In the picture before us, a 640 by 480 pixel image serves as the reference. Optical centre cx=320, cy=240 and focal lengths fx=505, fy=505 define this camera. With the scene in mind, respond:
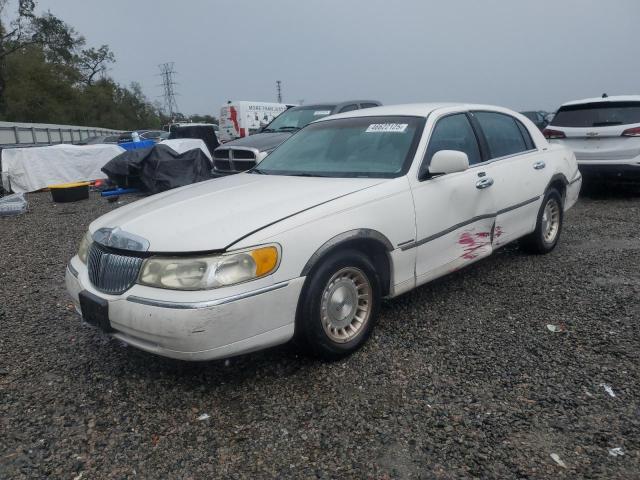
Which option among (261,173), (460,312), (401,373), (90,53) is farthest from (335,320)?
(90,53)

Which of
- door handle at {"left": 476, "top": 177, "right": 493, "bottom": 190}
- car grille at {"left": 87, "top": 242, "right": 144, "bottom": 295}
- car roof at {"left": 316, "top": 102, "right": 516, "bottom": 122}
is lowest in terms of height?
car grille at {"left": 87, "top": 242, "right": 144, "bottom": 295}

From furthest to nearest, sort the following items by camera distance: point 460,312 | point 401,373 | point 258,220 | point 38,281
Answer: point 38,281 < point 460,312 < point 401,373 < point 258,220

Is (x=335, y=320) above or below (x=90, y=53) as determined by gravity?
below

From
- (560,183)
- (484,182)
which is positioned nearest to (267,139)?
(560,183)

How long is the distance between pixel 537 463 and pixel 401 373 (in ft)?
3.05

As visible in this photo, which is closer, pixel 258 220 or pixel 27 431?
pixel 27 431

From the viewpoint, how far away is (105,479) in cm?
221

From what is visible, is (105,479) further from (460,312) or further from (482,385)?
(460,312)

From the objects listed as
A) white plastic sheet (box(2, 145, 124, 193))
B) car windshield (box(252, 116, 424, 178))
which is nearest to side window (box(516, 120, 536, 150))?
car windshield (box(252, 116, 424, 178))

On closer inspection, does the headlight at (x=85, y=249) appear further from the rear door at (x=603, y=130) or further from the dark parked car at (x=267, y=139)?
the rear door at (x=603, y=130)

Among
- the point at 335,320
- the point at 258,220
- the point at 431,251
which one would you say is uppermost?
the point at 258,220

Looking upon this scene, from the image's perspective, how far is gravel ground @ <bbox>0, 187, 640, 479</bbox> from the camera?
7.46 ft

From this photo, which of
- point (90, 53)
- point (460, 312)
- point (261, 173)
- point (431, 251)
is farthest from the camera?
point (90, 53)

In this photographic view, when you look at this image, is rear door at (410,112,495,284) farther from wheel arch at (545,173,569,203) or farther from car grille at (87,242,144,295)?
car grille at (87,242,144,295)
